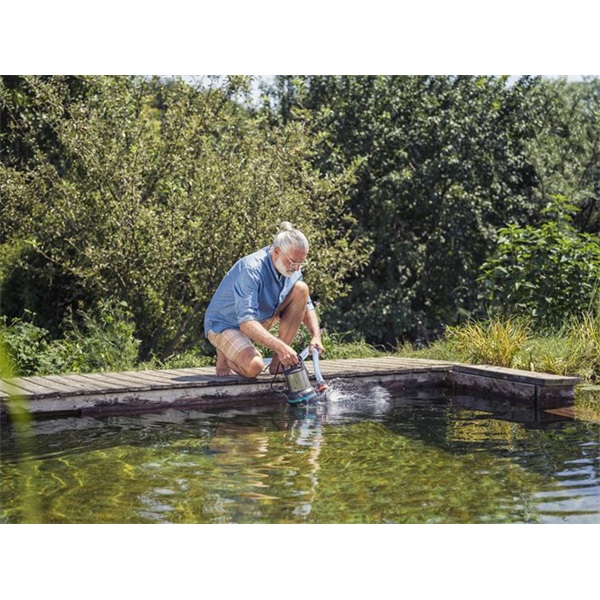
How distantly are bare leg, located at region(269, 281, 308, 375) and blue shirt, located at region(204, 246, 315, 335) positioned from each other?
5cm

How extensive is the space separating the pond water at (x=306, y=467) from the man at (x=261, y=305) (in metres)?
0.49

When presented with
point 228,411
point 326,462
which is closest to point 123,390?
point 228,411

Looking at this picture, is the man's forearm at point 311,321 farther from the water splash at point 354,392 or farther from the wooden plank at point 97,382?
the wooden plank at point 97,382

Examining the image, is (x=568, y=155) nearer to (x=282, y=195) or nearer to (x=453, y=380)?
(x=282, y=195)

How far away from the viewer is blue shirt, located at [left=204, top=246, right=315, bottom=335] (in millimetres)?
6070

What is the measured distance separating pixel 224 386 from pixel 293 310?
2.72ft

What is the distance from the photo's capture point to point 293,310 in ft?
21.7

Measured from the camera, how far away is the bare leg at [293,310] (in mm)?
6555

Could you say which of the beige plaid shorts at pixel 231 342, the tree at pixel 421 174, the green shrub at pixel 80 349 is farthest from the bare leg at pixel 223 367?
the tree at pixel 421 174

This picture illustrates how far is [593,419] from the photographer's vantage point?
6105 millimetres

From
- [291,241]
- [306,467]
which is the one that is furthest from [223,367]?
[306,467]
